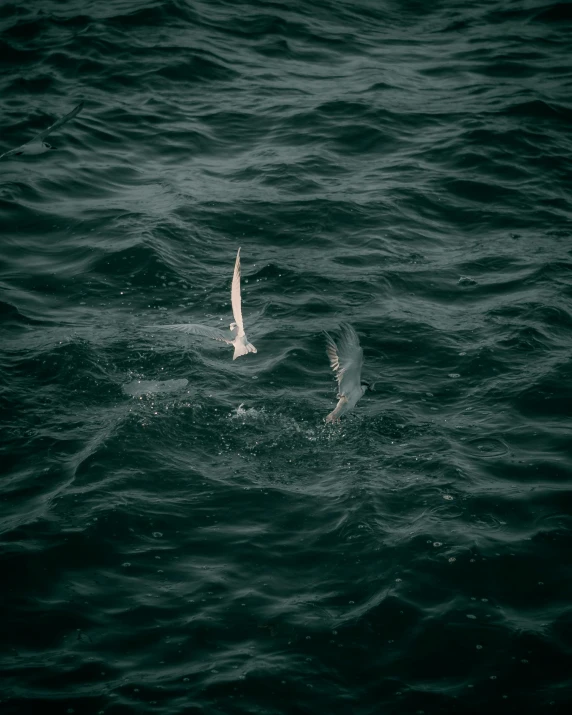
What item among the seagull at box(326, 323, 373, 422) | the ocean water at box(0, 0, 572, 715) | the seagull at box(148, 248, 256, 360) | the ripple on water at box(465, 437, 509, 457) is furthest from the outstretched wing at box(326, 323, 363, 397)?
the ripple on water at box(465, 437, 509, 457)

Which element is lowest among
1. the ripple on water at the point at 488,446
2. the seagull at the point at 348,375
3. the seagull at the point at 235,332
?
the ripple on water at the point at 488,446

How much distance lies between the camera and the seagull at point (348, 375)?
7715mm

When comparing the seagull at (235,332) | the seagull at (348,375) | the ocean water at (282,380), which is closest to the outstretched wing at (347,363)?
the seagull at (348,375)

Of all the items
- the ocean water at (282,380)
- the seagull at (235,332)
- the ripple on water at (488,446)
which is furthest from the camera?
the seagull at (235,332)

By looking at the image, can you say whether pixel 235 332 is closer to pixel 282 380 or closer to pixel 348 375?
pixel 282 380

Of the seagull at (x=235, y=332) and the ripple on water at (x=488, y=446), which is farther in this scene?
the seagull at (x=235, y=332)

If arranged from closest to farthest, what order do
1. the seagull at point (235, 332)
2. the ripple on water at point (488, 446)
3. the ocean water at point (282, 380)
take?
1. the ocean water at point (282, 380)
2. the ripple on water at point (488, 446)
3. the seagull at point (235, 332)

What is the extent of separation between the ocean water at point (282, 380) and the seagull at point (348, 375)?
0.29 m

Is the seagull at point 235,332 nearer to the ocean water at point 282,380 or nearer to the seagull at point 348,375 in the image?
the ocean water at point 282,380

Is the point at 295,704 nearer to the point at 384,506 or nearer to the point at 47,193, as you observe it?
the point at 384,506

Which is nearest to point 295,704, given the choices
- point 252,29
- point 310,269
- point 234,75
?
point 310,269

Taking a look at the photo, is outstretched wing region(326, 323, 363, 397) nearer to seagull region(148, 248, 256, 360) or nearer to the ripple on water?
seagull region(148, 248, 256, 360)

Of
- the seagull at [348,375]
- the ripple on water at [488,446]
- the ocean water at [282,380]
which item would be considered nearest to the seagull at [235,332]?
the ocean water at [282,380]

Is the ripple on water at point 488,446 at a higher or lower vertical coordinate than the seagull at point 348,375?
lower
